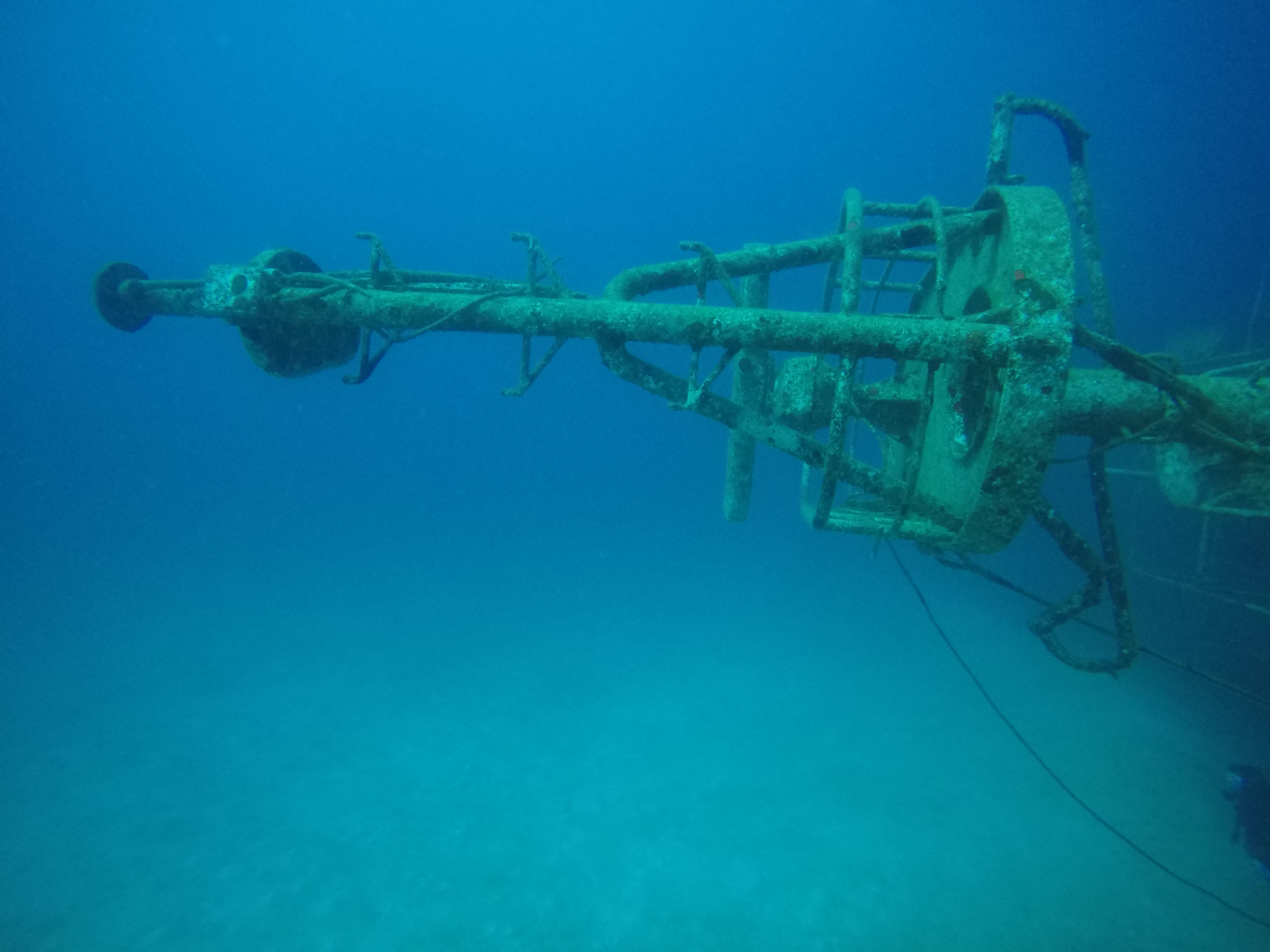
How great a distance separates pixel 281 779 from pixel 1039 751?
1323cm

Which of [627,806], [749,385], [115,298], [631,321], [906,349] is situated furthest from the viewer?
[627,806]

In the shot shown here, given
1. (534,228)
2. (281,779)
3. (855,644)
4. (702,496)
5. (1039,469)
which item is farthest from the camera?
(534,228)

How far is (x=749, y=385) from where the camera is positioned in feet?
15.0

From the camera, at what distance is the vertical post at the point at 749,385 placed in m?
4.54

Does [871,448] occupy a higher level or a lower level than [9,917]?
higher

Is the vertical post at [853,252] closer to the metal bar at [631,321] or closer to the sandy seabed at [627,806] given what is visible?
the metal bar at [631,321]

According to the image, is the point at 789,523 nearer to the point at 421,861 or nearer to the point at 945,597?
the point at 945,597

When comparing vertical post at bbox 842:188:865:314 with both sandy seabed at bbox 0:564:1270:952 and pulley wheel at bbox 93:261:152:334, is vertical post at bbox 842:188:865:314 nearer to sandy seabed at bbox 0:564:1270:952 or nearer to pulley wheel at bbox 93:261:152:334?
pulley wheel at bbox 93:261:152:334

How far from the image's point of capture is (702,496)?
55.7 meters

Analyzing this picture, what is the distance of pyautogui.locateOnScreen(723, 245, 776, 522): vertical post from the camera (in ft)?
14.9

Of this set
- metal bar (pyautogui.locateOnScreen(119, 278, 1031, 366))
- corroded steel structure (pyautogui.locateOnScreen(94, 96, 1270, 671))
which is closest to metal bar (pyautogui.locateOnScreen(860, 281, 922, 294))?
corroded steel structure (pyautogui.locateOnScreen(94, 96, 1270, 671))

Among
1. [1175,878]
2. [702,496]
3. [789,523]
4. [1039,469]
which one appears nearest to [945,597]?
[1175,878]

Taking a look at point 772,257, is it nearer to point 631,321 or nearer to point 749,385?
point 749,385

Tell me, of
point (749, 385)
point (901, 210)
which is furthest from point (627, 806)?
point (901, 210)
